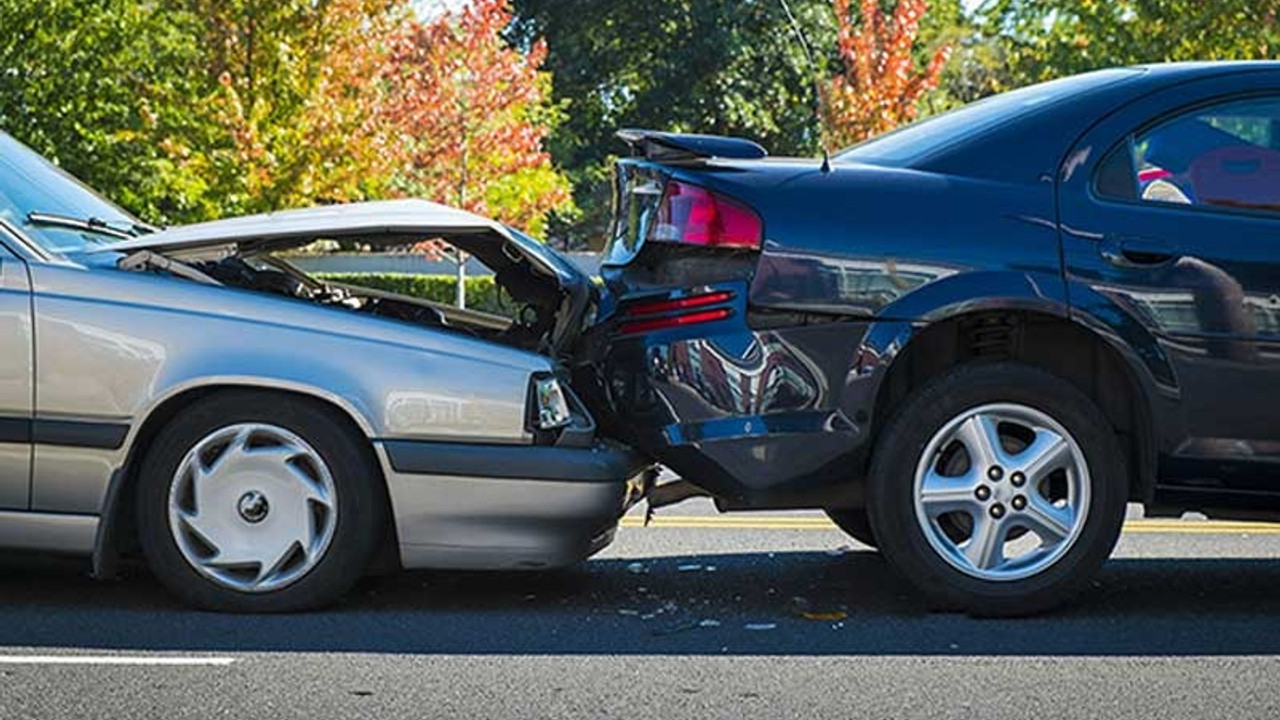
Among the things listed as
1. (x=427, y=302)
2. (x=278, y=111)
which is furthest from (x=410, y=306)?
(x=278, y=111)

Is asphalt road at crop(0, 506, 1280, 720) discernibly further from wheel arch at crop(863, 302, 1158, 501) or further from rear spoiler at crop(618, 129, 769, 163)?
rear spoiler at crop(618, 129, 769, 163)

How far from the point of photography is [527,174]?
3362 centimetres

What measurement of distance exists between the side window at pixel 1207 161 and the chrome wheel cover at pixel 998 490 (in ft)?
2.52

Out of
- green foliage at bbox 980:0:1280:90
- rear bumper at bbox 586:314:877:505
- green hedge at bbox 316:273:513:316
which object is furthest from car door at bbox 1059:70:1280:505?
green hedge at bbox 316:273:513:316

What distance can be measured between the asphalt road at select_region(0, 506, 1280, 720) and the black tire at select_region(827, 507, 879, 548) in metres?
0.11

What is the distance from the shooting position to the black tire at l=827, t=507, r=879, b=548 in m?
6.75

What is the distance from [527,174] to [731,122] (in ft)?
47.4

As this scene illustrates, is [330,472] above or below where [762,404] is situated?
below

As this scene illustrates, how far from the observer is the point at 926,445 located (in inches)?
218

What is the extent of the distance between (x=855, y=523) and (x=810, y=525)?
97 centimetres

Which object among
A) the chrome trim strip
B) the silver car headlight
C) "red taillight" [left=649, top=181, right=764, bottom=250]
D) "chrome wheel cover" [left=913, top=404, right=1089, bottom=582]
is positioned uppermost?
"red taillight" [left=649, top=181, right=764, bottom=250]

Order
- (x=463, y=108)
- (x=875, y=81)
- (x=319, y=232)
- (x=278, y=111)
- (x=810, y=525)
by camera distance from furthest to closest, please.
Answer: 1. (x=463, y=108)
2. (x=875, y=81)
3. (x=278, y=111)
4. (x=810, y=525)
5. (x=319, y=232)

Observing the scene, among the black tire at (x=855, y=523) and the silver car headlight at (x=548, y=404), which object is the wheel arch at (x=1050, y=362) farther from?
the black tire at (x=855, y=523)

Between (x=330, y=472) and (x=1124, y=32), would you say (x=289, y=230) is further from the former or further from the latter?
(x=1124, y=32)
